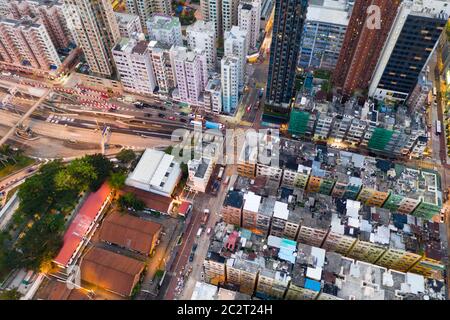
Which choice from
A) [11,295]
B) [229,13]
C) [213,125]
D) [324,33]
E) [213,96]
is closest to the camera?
[11,295]

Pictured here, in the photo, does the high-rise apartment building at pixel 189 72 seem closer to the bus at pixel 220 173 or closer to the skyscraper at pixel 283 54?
the skyscraper at pixel 283 54

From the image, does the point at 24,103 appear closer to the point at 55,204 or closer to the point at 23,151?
the point at 23,151

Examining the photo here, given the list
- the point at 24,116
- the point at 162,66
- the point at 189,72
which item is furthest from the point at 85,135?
the point at 189,72

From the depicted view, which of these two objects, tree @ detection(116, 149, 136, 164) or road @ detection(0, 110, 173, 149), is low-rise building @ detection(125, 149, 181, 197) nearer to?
tree @ detection(116, 149, 136, 164)

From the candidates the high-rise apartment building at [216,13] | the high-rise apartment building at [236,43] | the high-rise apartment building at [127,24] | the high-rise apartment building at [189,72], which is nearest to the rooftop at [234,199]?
the high-rise apartment building at [189,72]

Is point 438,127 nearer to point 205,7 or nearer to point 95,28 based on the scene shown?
point 205,7

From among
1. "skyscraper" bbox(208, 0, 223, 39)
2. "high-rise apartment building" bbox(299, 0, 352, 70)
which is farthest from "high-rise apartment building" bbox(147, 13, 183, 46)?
"high-rise apartment building" bbox(299, 0, 352, 70)
